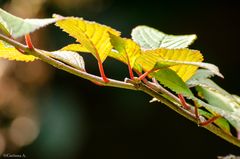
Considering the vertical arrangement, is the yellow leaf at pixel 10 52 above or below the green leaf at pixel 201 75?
below

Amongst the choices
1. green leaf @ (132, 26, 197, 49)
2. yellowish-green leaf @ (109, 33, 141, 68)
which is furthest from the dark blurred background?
yellowish-green leaf @ (109, 33, 141, 68)

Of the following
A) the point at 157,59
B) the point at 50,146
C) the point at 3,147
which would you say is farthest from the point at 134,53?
the point at 3,147

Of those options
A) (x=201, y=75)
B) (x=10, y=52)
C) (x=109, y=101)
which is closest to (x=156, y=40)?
(x=201, y=75)

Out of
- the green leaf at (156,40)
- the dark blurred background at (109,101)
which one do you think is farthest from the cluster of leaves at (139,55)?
the dark blurred background at (109,101)

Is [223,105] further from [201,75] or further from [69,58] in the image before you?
[69,58]

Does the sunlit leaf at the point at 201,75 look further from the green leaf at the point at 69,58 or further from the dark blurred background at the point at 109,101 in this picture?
the dark blurred background at the point at 109,101

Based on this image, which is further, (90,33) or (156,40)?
(156,40)
